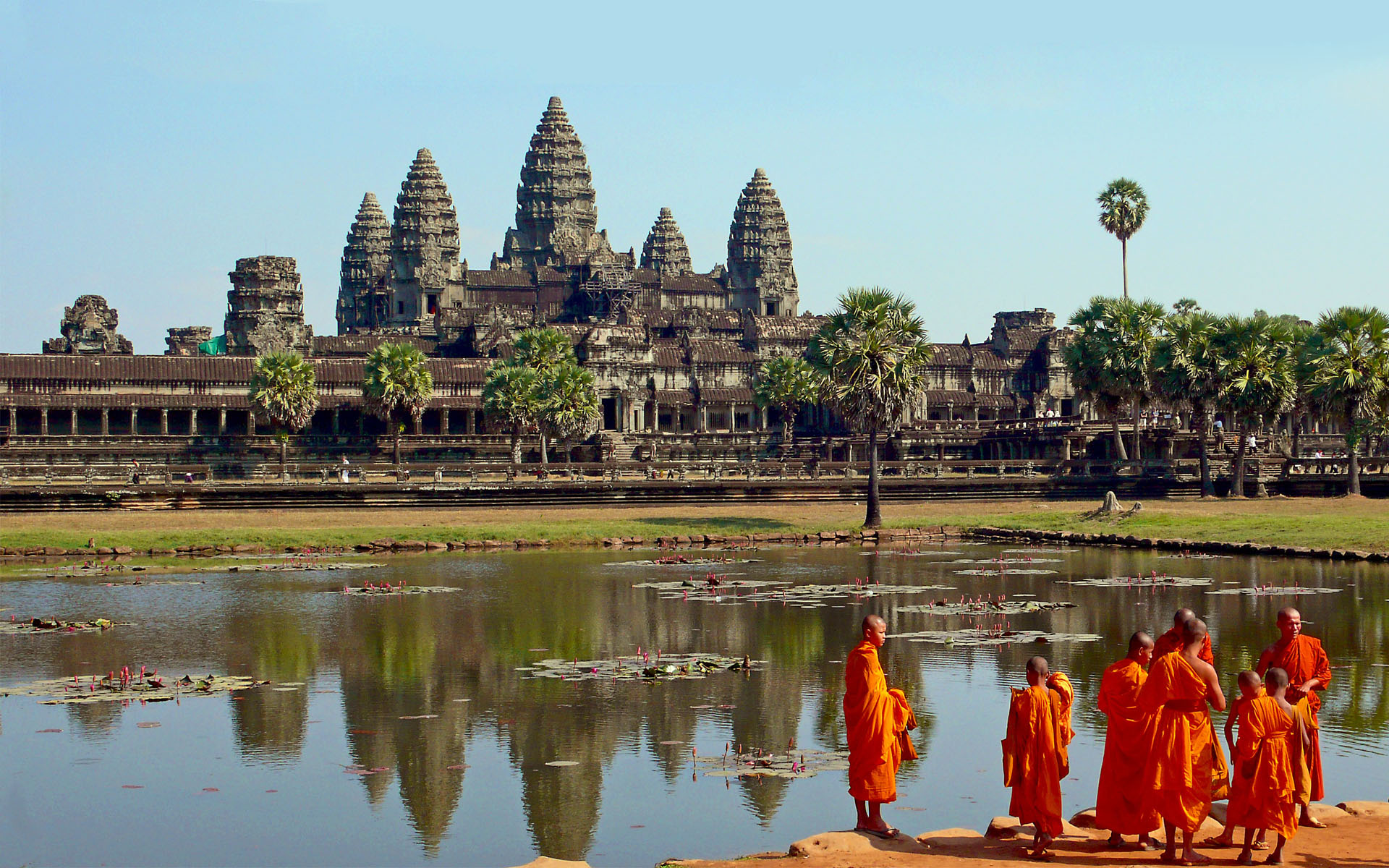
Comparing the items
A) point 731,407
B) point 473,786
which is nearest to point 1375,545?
point 473,786

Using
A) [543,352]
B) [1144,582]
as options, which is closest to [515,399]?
[543,352]

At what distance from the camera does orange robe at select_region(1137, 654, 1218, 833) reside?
13.0 meters

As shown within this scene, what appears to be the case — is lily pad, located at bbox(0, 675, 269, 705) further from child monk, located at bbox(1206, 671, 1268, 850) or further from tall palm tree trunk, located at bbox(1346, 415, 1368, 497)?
tall palm tree trunk, located at bbox(1346, 415, 1368, 497)

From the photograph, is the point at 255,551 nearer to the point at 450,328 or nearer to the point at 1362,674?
the point at 1362,674

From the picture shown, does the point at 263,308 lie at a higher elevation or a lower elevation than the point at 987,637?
higher

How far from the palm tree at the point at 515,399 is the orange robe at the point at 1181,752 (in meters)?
72.4

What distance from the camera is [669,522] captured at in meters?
51.3

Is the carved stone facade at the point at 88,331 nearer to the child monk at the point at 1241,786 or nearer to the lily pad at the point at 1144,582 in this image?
the lily pad at the point at 1144,582

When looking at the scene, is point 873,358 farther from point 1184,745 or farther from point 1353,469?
point 1184,745

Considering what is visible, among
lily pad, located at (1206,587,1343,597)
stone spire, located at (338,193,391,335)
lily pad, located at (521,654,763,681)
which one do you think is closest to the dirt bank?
lily pad, located at (521,654,763,681)

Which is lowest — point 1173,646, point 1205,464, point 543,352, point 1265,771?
point 1265,771

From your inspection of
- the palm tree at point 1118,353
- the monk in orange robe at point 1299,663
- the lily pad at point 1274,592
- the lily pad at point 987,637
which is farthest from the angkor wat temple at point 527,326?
the monk in orange robe at point 1299,663

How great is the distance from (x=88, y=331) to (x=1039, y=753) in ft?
391

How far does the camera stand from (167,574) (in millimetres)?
37531
